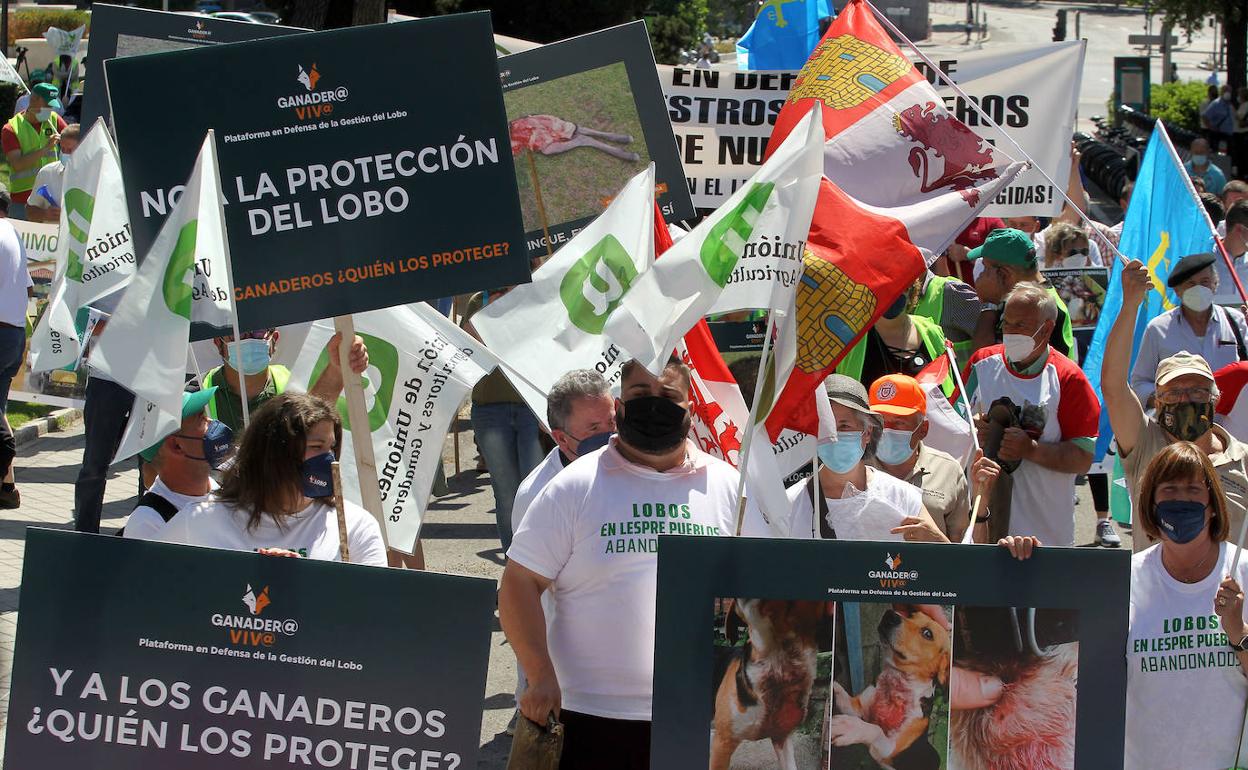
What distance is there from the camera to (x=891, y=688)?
12.2 ft

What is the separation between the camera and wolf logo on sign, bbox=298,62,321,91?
4840mm

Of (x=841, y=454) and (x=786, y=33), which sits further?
(x=786, y=33)

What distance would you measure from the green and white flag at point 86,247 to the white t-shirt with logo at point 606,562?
3735 mm

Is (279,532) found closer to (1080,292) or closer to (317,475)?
(317,475)

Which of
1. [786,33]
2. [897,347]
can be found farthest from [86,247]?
[786,33]

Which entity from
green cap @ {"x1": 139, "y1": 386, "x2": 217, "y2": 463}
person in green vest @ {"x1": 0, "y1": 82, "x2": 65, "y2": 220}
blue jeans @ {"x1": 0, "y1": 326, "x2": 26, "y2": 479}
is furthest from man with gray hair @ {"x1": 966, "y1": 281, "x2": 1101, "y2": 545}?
person in green vest @ {"x1": 0, "y1": 82, "x2": 65, "y2": 220}

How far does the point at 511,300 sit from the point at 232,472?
6.57 ft

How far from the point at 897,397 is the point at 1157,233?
8.17 ft

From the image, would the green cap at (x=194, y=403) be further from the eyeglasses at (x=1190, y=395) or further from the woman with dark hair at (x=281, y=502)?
the eyeglasses at (x=1190, y=395)

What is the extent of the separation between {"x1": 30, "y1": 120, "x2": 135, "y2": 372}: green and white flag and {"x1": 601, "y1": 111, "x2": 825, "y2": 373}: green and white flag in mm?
3665

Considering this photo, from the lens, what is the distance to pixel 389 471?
248 inches

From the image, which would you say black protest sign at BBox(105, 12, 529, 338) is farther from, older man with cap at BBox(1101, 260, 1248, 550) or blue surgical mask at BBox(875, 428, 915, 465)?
older man with cap at BBox(1101, 260, 1248, 550)

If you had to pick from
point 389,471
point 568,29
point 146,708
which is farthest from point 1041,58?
point 568,29

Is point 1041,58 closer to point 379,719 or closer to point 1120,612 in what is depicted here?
point 1120,612
